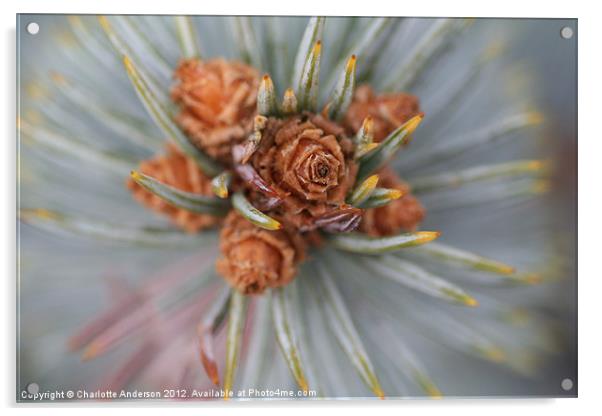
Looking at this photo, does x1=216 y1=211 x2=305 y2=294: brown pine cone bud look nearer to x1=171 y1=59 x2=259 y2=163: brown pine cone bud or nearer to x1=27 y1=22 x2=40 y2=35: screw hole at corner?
x1=171 y1=59 x2=259 y2=163: brown pine cone bud

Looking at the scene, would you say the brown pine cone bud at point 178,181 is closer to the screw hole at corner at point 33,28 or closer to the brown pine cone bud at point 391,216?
the brown pine cone bud at point 391,216

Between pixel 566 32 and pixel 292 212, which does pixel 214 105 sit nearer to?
pixel 292 212

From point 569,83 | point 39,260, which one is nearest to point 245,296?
point 39,260

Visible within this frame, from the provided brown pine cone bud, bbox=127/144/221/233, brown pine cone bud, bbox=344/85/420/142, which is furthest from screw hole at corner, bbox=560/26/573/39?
brown pine cone bud, bbox=127/144/221/233

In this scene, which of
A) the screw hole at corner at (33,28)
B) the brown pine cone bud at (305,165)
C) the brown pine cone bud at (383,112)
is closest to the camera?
the brown pine cone bud at (305,165)
